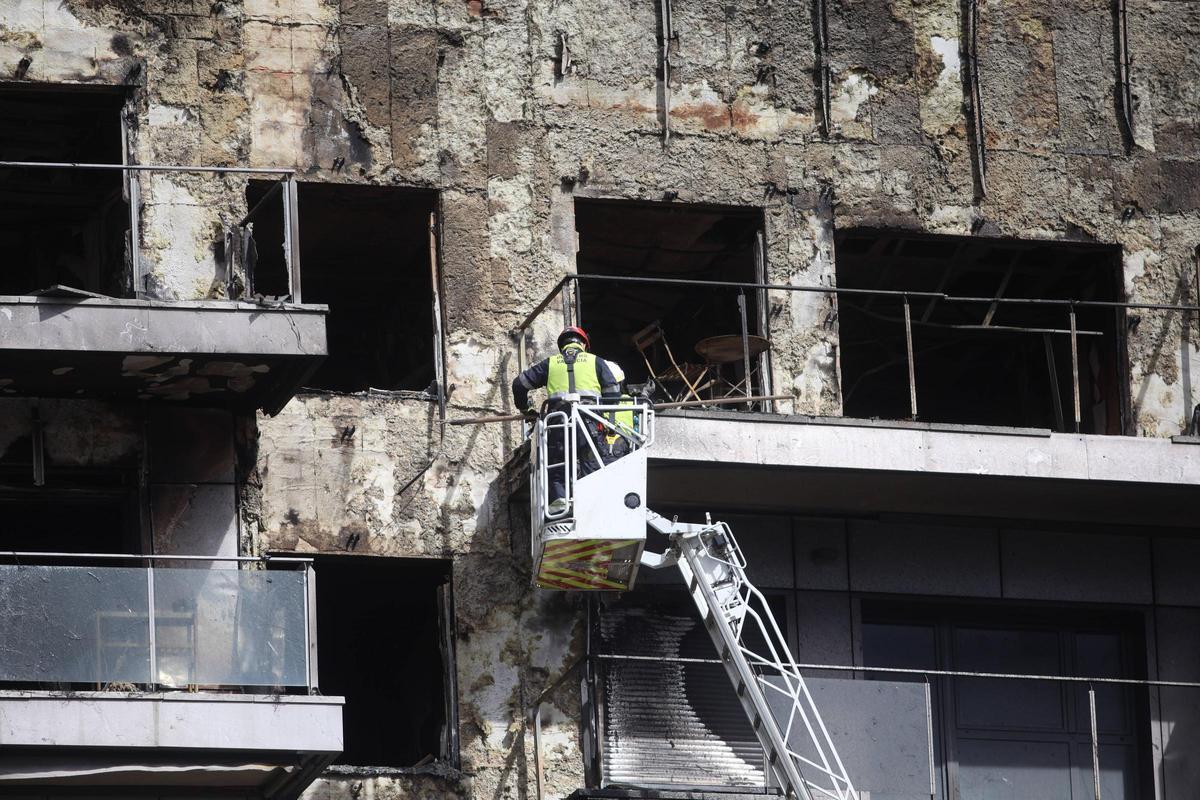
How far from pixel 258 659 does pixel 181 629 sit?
0.55 meters

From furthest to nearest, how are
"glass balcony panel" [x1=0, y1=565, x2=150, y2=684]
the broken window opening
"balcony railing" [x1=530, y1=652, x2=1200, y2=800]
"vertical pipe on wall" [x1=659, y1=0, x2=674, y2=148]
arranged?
"vertical pipe on wall" [x1=659, y1=0, x2=674, y2=148] < "balcony railing" [x1=530, y1=652, x2=1200, y2=800] < the broken window opening < "glass balcony panel" [x1=0, y1=565, x2=150, y2=684]

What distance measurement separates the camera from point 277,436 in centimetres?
1803

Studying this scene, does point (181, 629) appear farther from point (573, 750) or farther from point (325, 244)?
A: point (325, 244)

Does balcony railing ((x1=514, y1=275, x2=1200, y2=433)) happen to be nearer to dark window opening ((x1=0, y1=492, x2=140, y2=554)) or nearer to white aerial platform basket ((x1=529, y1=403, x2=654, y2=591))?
white aerial platform basket ((x1=529, y1=403, x2=654, y2=591))

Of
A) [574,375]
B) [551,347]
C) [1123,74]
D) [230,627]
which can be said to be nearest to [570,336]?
[574,375]

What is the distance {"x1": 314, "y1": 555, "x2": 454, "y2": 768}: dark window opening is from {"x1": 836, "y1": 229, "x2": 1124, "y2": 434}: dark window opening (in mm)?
4635

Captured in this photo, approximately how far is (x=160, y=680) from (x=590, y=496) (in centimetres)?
313

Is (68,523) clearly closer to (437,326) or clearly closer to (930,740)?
(437,326)

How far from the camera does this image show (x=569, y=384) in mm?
17188

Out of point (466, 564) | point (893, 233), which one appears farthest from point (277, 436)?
point (893, 233)

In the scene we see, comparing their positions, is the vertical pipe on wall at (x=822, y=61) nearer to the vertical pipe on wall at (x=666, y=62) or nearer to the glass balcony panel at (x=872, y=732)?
the vertical pipe on wall at (x=666, y=62)

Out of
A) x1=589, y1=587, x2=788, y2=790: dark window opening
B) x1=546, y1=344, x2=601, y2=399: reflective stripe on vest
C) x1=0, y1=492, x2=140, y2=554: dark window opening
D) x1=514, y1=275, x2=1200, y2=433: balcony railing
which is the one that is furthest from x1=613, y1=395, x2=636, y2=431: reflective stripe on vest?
x1=0, y1=492, x2=140, y2=554: dark window opening

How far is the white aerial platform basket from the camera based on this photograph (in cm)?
1666

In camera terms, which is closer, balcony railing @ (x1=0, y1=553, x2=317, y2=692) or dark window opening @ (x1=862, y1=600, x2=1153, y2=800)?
balcony railing @ (x1=0, y1=553, x2=317, y2=692)
